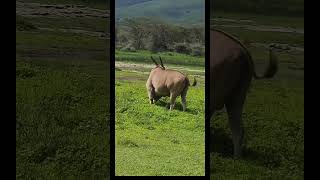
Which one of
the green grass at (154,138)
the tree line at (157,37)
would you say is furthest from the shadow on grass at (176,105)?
the tree line at (157,37)

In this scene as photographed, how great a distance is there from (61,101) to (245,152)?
1727mm

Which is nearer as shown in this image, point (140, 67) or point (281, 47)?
point (281, 47)

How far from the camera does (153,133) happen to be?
5016 mm

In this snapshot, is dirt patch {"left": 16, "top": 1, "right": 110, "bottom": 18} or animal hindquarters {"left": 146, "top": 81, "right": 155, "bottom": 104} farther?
animal hindquarters {"left": 146, "top": 81, "right": 155, "bottom": 104}

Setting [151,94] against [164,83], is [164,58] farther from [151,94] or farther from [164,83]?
[151,94]

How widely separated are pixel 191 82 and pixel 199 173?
838mm

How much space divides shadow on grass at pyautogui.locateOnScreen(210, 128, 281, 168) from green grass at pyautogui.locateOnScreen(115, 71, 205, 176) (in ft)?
0.42

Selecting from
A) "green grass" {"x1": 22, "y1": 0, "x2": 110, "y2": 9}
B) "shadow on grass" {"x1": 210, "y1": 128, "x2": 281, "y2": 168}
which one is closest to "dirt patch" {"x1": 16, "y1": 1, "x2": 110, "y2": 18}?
"green grass" {"x1": 22, "y1": 0, "x2": 110, "y2": 9}

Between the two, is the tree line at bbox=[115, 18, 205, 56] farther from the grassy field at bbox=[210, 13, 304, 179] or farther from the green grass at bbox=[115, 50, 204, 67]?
the grassy field at bbox=[210, 13, 304, 179]

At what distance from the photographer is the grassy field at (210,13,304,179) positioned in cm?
487

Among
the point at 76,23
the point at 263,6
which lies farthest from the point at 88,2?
the point at 263,6

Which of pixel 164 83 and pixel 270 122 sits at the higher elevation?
pixel 164 83

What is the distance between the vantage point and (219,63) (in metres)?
4.95
